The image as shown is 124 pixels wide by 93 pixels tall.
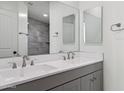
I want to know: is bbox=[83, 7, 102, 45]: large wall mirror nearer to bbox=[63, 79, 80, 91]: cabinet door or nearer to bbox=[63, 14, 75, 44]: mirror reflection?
bbox=[63, 14, 75, 44]: mirror reflection

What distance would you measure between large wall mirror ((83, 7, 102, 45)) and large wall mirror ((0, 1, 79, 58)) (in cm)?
32

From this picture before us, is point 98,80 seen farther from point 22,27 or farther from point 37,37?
point 22,27

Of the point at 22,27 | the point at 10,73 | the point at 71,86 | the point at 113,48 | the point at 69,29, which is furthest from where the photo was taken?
the point at 69,29

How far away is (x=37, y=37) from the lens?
154 centimetres

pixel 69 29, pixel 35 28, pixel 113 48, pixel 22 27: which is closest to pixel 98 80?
pixel 113 48

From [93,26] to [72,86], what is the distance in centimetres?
128

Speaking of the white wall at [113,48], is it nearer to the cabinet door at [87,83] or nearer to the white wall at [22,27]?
the cabinet door at [87,83]

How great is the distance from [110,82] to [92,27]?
1077 mm

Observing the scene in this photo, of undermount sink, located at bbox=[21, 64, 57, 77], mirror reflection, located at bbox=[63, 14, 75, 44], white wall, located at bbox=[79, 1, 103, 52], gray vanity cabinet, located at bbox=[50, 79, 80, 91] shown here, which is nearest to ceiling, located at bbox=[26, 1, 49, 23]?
mirror reflection, located at bbox=[63, 14, 75, 44]

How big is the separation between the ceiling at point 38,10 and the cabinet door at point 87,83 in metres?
1.11

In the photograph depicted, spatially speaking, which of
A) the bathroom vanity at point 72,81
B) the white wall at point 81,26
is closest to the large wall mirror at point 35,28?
the white wall at point 81,26

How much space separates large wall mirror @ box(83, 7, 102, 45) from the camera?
1873 millimetres

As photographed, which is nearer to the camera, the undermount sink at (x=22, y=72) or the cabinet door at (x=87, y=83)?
the undermount sink at (x=22, y=72)

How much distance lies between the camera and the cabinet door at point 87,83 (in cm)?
143
